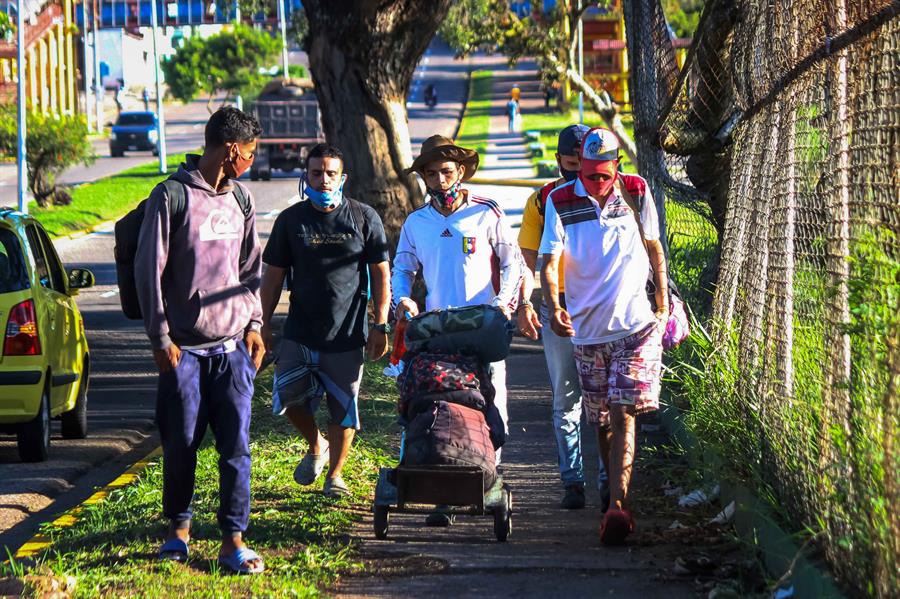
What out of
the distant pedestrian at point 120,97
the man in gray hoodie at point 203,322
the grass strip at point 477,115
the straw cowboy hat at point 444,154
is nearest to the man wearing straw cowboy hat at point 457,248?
the straw cowboy hat at point 444,154

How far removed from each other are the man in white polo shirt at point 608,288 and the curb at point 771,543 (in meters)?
0.54

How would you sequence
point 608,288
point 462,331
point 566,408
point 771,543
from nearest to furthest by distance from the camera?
point 771,543 → point 608,288 → point 462,331 → point 566,408

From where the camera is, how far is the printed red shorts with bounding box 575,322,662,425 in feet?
22.1

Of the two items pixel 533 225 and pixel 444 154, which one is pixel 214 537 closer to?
pixel 444 154

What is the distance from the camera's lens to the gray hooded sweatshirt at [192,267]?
6113mm

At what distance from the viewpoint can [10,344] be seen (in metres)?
9.29

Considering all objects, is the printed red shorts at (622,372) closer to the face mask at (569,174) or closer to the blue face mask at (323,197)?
the face mask at (569,174)

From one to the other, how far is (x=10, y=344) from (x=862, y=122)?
594 cm

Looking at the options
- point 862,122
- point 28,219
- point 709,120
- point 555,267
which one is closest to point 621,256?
point 555,267

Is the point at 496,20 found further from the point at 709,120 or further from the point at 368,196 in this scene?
the point at 709,120

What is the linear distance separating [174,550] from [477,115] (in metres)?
64.4

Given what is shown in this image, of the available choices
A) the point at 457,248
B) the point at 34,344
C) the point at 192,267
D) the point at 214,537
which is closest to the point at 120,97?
the point at 34,344

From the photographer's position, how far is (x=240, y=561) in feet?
20.3

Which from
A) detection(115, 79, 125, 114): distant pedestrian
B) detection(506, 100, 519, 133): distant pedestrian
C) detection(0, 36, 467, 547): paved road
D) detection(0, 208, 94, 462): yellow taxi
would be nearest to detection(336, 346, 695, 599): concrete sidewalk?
detection(0, 36, 467, 547): paved road
